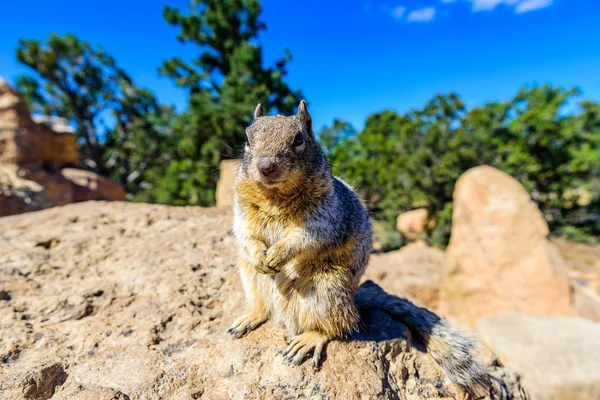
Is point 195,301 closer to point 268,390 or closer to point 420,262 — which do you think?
point 268,390

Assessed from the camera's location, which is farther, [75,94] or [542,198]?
[75,94]

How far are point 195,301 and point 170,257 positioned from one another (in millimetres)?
944

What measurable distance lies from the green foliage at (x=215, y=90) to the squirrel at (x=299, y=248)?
1293cm

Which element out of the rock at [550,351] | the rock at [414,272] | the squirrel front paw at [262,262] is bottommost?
the rock at [550,351]

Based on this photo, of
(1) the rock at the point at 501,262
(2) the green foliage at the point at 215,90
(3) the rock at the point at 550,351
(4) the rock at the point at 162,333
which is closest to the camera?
(4) the rock at the point at 162,333

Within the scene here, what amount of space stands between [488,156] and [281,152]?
17558 mm

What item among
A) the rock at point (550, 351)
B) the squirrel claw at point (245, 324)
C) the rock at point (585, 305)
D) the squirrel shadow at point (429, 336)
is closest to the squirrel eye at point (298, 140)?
the squirrel claw at point (245, 324)

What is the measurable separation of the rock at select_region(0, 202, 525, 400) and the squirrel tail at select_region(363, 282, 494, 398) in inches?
3.1

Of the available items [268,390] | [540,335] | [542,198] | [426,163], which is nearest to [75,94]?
[426,163]

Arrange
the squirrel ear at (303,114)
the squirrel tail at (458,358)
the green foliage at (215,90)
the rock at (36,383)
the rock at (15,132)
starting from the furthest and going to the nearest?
the green foliage at (215,90), the rock at (15,132), the squirrel ear at (303,114), the squirrel tail at (458,358), the rock at (36,383)

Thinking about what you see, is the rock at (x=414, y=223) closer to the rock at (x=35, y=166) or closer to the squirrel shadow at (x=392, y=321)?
the rock at (x=35, y=166)

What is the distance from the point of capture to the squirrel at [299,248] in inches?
110

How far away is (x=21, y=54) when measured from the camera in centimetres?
2027

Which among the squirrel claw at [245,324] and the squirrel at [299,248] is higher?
the squirrel at [299,248]
